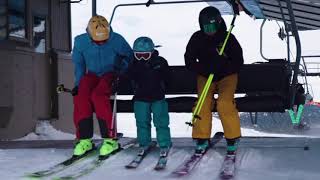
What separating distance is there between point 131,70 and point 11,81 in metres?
3.80

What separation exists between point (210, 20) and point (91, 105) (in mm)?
1328

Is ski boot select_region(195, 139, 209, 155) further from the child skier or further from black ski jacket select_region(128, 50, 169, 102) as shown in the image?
black ski jacket select_region(128, 50, 169, 102)

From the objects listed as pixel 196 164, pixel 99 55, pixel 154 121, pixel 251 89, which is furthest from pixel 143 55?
pixel 251 89

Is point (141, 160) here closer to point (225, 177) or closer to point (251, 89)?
point (225, 177)

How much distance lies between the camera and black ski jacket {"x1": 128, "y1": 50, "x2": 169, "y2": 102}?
4.90 meters

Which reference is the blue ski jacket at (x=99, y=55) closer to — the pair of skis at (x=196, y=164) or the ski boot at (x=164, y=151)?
the ski boot at (x=164, y=151)

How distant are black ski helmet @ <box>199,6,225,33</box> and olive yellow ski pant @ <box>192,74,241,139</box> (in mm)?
439

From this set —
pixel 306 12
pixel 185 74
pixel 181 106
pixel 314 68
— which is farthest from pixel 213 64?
pixel 314 68

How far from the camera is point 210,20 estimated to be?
4691mm

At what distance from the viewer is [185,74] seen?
6.52m

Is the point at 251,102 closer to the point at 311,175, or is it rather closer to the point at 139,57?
the point at 139,57

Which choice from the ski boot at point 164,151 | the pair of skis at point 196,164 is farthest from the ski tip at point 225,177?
the ski boot at point 164,151

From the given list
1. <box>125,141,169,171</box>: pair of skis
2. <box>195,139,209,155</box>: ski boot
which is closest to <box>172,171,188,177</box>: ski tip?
<box>125,141,169,171</box>: pair of skis

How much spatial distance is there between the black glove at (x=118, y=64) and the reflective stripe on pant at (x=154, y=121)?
343mm
